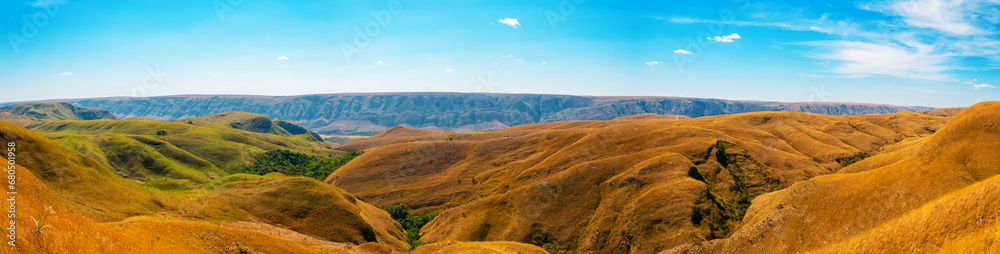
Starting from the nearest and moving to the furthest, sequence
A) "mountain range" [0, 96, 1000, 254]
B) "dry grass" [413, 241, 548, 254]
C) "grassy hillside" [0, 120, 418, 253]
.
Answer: "grassy hillside" [0, 120, 418, 253], "mountain range" [0, 96, 1000, 254], "dry grass" [413, 241, 548, 254]

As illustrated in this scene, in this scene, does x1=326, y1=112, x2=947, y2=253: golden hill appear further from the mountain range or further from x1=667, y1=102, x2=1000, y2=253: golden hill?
x1=667, y1=102, x2=1000, y2=253: golden hill

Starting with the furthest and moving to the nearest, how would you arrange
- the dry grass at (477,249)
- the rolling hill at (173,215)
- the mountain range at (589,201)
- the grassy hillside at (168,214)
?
the dry grass at (477,249), the mountain range at (589,201), the rolling hill at (173,215), the grassy hillside at (168,214)

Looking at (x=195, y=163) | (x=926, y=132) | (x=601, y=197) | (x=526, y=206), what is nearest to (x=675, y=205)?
(x=601, y=197)

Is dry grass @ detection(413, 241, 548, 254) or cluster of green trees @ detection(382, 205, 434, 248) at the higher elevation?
dry grass @ detection(413, 241, 548, 254)

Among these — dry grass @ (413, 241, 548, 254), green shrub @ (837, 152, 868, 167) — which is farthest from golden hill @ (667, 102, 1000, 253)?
green shrub @ (837, 152, 868, 167)

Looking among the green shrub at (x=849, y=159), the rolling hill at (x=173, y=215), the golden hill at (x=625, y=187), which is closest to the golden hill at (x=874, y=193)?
the golden hill at (x=625, y=187)

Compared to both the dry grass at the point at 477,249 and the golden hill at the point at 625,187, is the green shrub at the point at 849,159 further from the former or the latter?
the dry grass at the point at 477,249

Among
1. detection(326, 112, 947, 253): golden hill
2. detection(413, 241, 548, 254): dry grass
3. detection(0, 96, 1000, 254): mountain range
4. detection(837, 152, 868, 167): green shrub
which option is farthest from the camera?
detection(837, 152, 868, 167): green shrub

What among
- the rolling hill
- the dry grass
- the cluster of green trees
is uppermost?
the rolling hill

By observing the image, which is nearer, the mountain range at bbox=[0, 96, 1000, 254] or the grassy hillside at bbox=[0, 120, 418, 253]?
the grassy hillside at bbox=[0, 120, 418, 253]

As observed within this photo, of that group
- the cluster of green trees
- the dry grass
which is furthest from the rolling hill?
the cluster of green trees
